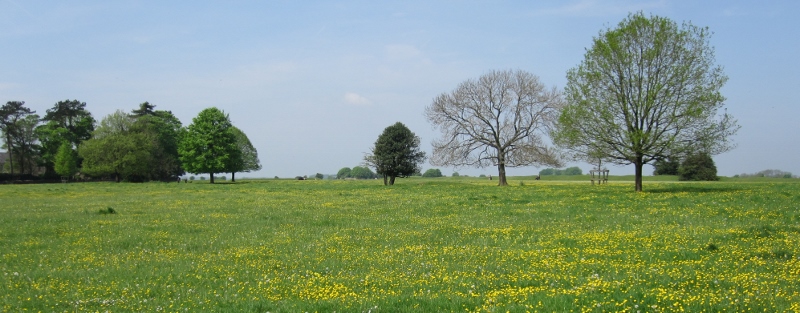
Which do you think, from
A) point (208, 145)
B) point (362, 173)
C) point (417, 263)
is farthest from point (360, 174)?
point (417, 263)

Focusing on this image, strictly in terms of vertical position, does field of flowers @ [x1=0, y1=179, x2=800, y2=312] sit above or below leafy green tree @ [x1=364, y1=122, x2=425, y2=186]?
below

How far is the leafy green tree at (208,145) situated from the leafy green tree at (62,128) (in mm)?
26928

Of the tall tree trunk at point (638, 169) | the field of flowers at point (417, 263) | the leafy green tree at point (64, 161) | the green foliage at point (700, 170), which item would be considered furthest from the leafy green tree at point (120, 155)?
the green foliage at point (700, 170)

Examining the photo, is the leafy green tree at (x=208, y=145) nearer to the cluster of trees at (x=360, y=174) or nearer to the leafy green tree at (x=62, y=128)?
the leafy green tree at (x=62, y=128)

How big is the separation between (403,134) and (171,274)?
184 ft

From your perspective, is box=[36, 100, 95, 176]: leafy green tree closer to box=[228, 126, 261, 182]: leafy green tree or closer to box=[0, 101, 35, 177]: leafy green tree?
box=[0, 101, 35, 177]: leafy green tree

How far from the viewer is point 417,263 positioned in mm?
11297

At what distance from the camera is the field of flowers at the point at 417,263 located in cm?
787

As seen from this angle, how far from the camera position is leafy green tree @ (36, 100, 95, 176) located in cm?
9300

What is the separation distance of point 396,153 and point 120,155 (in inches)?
1869

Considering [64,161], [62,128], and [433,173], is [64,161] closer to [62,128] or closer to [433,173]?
[62,128]

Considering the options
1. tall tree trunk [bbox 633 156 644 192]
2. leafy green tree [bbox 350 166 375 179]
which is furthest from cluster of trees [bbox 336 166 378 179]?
tall tree trunk [bbox 633 156 644 192]

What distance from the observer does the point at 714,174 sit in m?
77.6

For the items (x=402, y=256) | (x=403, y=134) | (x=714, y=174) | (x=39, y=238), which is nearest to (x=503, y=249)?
(x=402, y=256)
